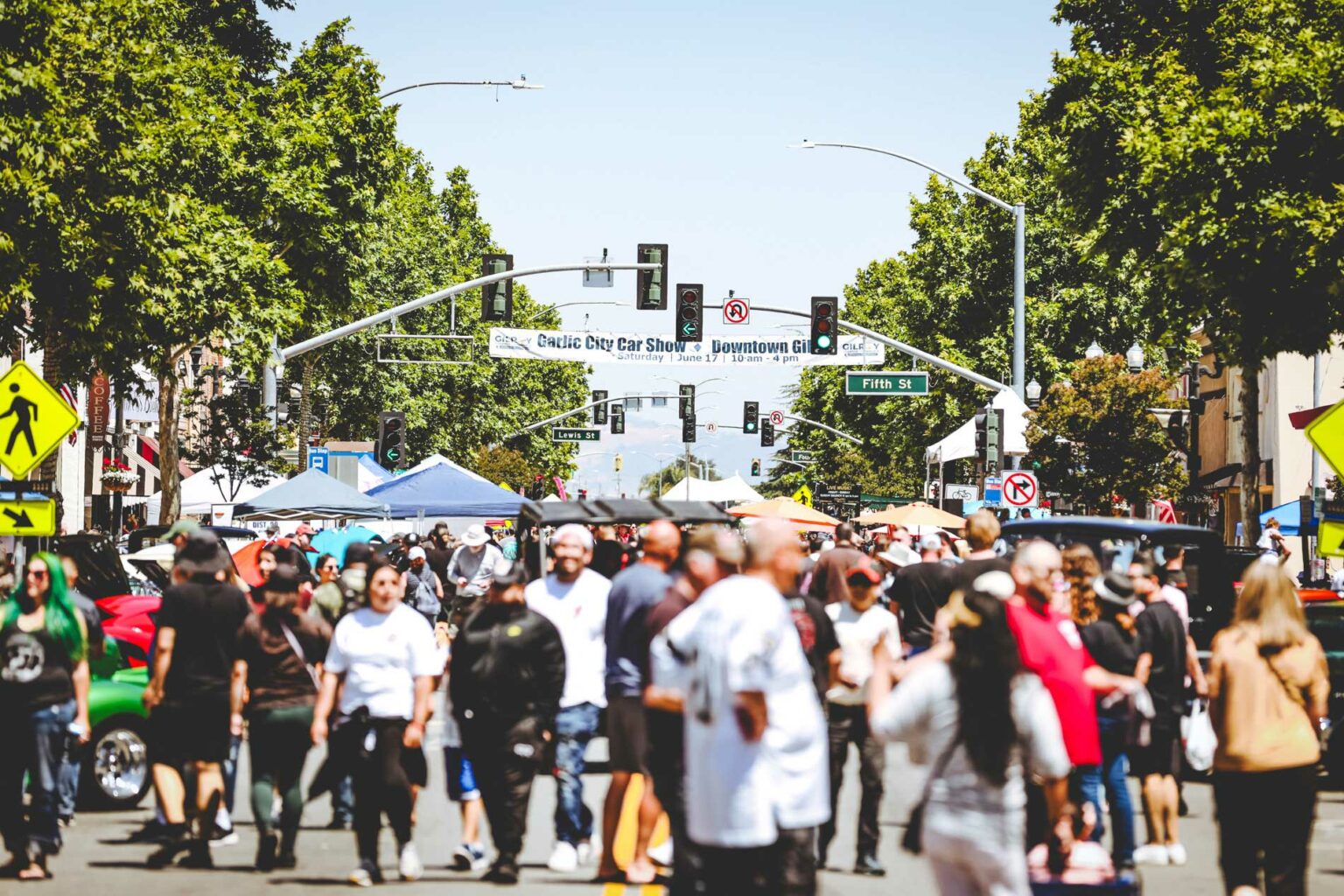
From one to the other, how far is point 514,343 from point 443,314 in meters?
19.3

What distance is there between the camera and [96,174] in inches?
986

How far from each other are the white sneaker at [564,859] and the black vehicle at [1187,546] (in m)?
7.06

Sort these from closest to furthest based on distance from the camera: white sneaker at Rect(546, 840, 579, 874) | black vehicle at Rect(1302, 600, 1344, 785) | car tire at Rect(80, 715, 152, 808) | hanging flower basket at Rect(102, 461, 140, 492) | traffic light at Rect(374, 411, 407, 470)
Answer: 1. white sneaker at Rect(546, 840, 579, 874)
2. car tire at Rect(80, 715, 152, 808)
3. black vehicle at Rect(1302, 600, 1344, 785)
4. traffic light at Rect(374, 411, 407, 470)
5. hanging flower basket at Rect(102, 461, 140, 492)

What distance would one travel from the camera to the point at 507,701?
1005cm

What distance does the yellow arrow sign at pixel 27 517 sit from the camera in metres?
16.5

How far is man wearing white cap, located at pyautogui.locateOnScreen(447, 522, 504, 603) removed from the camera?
2183cm

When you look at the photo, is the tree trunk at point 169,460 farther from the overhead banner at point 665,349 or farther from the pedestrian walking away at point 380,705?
the pedestrian walking away at point 380,705

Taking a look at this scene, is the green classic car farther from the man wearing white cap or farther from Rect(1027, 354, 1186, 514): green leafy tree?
Rect(1027, 354, 1186, 514): green leafy tree

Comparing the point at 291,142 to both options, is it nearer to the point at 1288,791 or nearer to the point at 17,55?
the point at 17,55

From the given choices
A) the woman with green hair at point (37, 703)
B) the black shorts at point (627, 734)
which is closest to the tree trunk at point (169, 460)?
the woman with green hair at point (37, 703)

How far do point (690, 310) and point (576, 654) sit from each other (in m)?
21.2

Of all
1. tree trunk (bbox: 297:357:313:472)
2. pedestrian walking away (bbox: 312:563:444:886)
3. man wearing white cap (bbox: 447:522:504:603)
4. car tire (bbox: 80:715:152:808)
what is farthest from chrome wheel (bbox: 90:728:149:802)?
tree trunk (bbox: 297:357:313:472)

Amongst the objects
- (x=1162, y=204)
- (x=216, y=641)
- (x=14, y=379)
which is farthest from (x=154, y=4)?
(x=216, y=641)

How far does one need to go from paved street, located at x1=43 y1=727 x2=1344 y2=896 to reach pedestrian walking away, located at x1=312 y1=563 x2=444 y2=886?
379mm
